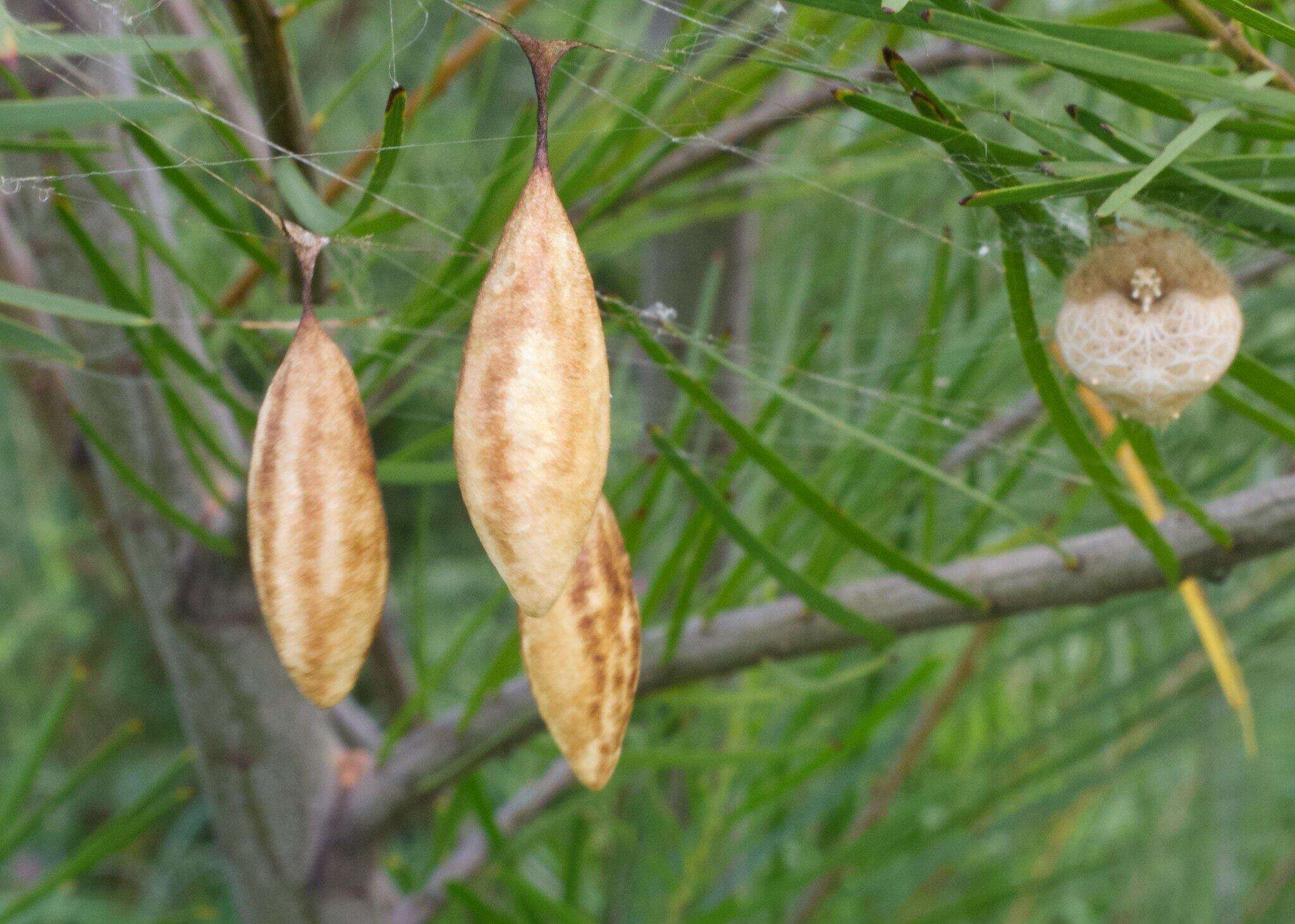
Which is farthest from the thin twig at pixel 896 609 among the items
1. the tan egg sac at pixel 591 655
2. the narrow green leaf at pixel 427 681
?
the tan egg sac at pixel 591 655

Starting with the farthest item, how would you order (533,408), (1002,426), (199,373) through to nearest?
(1002,426), (199,373), (533,408)

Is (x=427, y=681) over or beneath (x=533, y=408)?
beneath

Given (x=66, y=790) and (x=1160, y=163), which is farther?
(x=66, y=790)

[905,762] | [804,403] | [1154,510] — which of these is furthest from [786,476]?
[905,762]

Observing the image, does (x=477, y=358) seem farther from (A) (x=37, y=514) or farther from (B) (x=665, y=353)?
(A) (x=37, y=514)

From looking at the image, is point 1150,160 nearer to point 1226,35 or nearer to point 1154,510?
point 1226,35

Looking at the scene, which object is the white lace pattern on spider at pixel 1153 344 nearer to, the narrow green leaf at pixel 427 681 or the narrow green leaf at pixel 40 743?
the narrow green leaf at pixel 427 681

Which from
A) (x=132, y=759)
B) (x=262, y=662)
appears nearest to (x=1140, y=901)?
(x=262, y=662)
